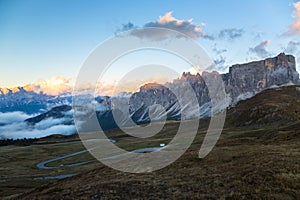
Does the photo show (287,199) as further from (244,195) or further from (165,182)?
(165,182)

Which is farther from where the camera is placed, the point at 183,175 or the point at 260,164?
the point at 183,175

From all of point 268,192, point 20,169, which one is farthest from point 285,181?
point 20,169

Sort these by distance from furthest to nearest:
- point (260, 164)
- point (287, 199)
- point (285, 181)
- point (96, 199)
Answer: point (260, 164), point (96, 199), point (285, 181), point (287, 199)

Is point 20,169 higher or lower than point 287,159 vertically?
lower

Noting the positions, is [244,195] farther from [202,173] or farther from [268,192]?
[202,173]

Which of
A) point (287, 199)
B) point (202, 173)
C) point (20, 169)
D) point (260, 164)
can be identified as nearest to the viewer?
point (287, 199)

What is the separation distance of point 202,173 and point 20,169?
120899 millimetres

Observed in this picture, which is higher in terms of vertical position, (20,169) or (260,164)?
(260,164)

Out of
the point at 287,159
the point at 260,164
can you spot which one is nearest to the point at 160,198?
the point at 260,164

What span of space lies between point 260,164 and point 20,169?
12768 cm

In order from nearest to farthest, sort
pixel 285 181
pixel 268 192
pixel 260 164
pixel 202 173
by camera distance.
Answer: pixel 268 192, pixel 285 181, pixel 260 164, pixel 202 173

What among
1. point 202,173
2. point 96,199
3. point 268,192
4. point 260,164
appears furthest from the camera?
point 202,173

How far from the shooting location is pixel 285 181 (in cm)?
2723

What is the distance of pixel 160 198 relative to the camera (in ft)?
93.6
